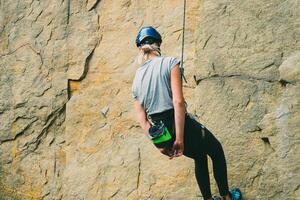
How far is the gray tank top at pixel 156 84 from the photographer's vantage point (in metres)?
6.34

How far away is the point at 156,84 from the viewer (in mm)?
6375

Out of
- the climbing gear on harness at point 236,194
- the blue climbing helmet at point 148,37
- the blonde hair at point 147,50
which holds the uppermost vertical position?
the blue climbing helmet at point 148,37

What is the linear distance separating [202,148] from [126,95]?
2.36 meters

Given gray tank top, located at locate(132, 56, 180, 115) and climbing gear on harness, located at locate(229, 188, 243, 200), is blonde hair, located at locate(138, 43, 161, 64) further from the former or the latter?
climbing gear on harness, located at locate(229, 188, 243, 200)

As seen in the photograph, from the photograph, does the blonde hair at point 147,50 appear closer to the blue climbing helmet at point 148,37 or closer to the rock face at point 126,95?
the blue climbing helmet at point 148,37

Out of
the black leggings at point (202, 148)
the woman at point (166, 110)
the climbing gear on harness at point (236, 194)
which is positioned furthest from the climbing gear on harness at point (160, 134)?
the climbing gear on harness at point (236, 194)

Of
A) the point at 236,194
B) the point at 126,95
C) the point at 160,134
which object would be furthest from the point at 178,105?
the point at 126,95

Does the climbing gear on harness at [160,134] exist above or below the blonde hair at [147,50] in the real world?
below

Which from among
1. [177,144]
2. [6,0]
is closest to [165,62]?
[177,144]

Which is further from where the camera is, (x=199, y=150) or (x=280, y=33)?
(x=280, y=33)

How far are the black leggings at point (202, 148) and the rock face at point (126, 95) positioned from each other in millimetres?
782

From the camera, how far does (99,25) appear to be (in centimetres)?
901

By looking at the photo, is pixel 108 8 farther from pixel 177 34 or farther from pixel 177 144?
pixel 177 144

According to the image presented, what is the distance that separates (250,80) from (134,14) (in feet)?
6.53
